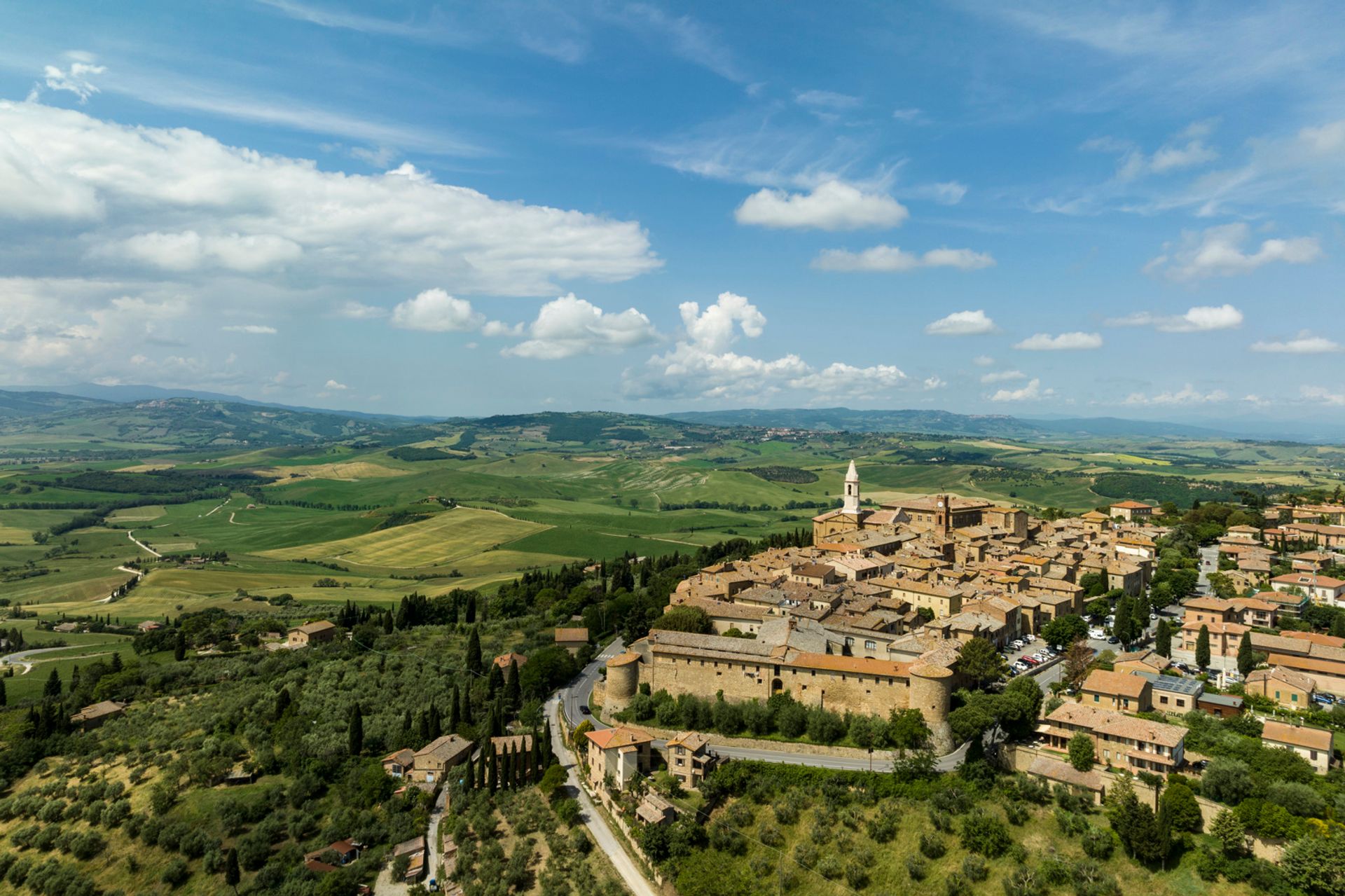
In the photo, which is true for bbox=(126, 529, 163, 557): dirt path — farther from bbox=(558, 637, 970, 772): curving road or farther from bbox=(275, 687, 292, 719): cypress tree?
bbox=(558, 637, 970, 772): curving road

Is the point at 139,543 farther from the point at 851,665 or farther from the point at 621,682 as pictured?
the point at 851,665

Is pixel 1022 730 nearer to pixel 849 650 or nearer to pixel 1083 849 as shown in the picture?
pixel 1083 849

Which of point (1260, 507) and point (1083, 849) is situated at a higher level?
point (1260, 507)

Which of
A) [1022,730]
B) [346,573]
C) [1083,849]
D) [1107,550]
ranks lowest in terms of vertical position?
[346,573]

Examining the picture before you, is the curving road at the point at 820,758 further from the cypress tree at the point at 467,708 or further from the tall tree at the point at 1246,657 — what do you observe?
the tall tree at the point at 1246,657

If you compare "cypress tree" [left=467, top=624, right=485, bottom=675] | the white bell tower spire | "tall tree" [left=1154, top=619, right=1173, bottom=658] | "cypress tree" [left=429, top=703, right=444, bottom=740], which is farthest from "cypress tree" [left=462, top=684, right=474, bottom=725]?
"tall tree" [left=1154, top=619, right=1173, bottom=658]

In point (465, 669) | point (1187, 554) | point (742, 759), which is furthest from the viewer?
point (1187, 554)

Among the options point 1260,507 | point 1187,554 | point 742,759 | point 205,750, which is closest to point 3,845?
point 205,750

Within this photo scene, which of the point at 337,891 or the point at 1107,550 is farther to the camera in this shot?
the point at 1107,550
